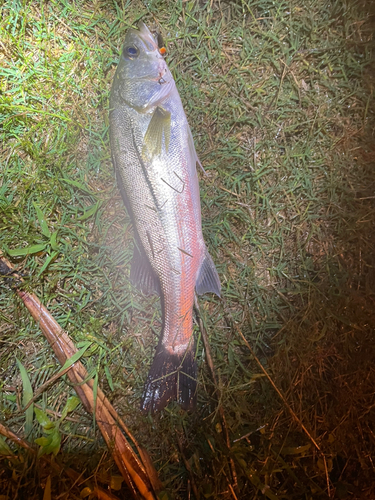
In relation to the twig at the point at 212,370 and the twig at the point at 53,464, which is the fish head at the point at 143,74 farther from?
the twig at the point at 53,464

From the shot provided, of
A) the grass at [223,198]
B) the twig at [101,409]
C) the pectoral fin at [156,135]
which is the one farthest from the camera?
the grass at [223,198]

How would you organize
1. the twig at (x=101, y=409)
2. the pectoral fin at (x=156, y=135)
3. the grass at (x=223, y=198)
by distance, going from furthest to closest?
the grass at (x=223, y=198)
the twig at (x=101, y=409)
the pectoral fin at (x=156, y=135)

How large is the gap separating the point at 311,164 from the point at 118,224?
1488mm

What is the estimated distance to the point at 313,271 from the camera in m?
2.13

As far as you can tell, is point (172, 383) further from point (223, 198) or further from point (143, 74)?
point (143, 74)

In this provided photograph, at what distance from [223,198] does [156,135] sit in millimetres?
671

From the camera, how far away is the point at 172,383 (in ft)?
6.50

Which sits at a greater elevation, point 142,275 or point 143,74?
point 143,74

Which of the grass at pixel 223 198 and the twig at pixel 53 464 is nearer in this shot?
the twig at pixel 53 464

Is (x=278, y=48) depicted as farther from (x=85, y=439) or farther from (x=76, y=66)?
(x=85, y=439)

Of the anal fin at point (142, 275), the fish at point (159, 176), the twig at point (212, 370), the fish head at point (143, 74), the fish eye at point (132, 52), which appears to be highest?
the fish eye at point (132, 52)

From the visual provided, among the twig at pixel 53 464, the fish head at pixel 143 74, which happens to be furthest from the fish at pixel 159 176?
the twig at pixel 53 464

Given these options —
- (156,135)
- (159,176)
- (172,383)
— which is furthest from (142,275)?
(156,135)

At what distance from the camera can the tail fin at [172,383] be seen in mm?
1962
